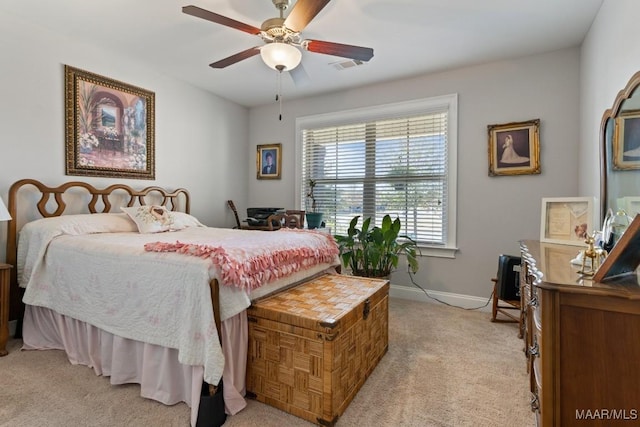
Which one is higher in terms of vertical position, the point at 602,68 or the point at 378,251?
the point at 602,68

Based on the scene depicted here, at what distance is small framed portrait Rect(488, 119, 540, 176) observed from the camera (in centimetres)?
301

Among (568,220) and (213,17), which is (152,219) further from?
(568,220)

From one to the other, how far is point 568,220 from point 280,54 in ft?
7.26

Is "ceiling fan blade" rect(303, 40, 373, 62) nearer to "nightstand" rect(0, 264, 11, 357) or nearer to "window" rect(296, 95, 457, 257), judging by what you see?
"window" rect(296, 95, 457, 257)

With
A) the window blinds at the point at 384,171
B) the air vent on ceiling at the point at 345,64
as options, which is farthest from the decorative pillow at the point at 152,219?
the air vent on ceiling at the point at 345,64

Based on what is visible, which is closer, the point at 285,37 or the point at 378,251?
the point at 285,37

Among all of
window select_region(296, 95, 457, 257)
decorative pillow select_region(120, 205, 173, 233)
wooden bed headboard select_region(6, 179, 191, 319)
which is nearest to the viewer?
wooden bed headboard select_region(6, 179, 191, 319)

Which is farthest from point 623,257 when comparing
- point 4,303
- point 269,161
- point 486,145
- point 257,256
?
point 269,161

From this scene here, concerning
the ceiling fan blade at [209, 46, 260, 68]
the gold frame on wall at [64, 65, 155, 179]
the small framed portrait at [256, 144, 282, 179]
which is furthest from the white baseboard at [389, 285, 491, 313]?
the gold frame on wall at [64, 65, 155, 179]

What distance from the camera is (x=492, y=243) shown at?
323 cm

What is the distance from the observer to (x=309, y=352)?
5.15 ft

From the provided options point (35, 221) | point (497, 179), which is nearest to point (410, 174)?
point (497, 179)

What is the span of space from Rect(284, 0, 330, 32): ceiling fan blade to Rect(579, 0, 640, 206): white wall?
164 centimetres

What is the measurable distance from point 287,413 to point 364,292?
815mm
